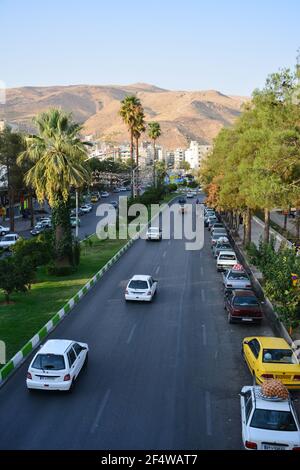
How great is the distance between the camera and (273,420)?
12.1 metres

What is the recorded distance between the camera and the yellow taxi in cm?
1564

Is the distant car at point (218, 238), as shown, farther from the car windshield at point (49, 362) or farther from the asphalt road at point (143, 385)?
the car windshield at point (49, 362)

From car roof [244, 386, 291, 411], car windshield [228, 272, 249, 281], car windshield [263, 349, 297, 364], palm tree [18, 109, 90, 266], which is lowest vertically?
car windshield [228, 272, 249, 281]

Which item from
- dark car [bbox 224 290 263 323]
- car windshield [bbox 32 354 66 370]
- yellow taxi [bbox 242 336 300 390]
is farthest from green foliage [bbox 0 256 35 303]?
yellow taxi [bbox 242 336 300 390]

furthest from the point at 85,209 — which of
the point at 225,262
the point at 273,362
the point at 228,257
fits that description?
the point at 273,362

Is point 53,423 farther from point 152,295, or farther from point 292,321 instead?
point 152,295

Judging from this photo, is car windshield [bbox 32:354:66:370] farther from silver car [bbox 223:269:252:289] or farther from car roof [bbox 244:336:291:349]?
silver car [bbox 223:269:252:289]

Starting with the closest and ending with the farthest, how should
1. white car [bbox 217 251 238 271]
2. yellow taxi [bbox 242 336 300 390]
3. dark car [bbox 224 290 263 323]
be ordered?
yellow taxi [bbox 242 336 300 390] < dark car [bbox 224 290 263 323] < white car [bbox 217 251 238 271]

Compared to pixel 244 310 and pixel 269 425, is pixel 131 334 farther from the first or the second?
pixel 269 425

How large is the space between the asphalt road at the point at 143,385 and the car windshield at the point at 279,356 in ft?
3.72

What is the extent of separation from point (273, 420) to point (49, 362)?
6.70 m

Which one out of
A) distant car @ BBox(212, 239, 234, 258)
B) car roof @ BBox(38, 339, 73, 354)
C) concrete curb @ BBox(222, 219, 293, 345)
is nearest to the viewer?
car roof @ BBox(38, 339, 73, 354)
